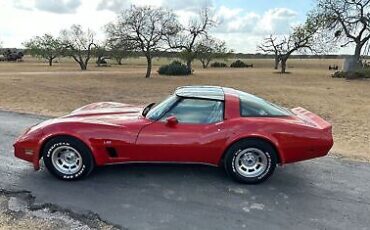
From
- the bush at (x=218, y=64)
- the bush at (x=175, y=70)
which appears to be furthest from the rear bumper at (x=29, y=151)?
the bush at (x=218, y=64)

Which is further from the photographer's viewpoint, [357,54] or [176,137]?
[357,54]

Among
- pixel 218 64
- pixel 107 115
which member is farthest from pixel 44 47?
pixel 107 115

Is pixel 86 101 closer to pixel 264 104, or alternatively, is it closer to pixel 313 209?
pixel 264 104

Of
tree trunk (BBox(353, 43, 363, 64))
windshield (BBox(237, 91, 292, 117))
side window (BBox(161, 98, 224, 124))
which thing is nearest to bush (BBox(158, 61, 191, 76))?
tree trunk (BBox(353, 43, 363, 64))

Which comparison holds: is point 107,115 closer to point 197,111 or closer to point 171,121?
point 171,121

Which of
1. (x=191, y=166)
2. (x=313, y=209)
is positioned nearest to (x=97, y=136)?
(x=191, y=166)

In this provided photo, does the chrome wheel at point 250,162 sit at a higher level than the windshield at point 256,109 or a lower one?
lower

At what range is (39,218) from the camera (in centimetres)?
345

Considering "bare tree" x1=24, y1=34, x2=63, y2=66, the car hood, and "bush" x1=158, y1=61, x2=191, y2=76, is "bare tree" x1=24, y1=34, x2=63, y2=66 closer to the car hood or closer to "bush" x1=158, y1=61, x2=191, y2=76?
"bush" x1=158, y1=61, x2=191, y2=76

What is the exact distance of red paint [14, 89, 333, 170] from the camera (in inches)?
170

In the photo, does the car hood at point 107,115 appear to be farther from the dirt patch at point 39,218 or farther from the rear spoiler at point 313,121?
the rear spoiler at point 313,121

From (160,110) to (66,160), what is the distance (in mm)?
1312

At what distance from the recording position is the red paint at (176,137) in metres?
4.33

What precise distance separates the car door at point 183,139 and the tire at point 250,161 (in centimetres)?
18
